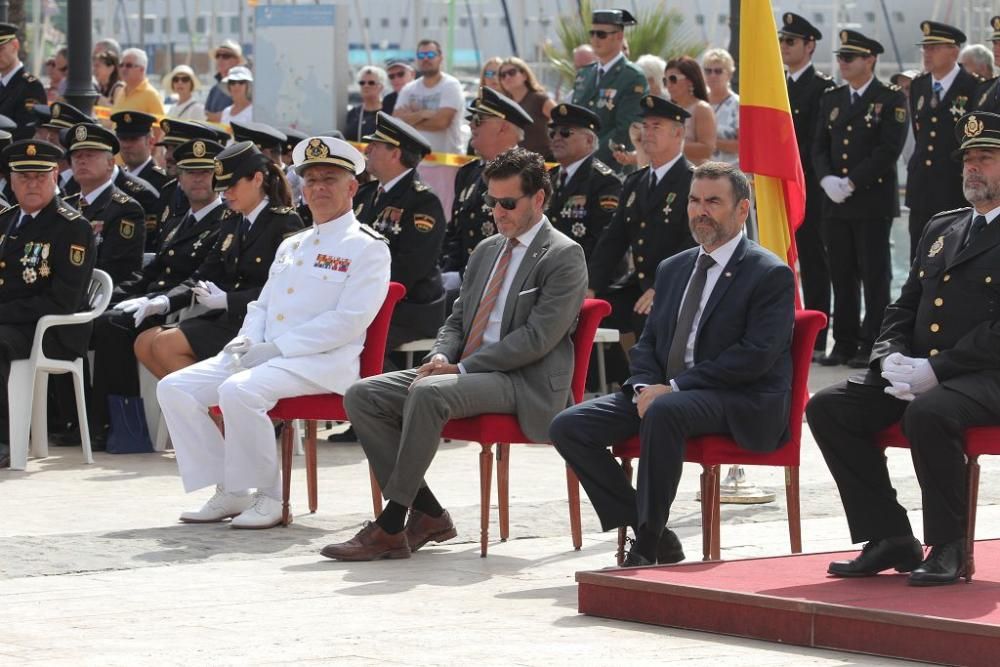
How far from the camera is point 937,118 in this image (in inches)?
487

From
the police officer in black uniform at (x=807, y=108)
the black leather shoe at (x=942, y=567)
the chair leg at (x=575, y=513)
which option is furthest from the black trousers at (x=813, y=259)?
the black leather shoe at (x=942, y=567)

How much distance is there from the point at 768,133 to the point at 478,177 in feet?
12.6

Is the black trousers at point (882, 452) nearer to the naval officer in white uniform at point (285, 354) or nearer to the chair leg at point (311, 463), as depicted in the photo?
the naval officer in white uniform at point (285, 354)

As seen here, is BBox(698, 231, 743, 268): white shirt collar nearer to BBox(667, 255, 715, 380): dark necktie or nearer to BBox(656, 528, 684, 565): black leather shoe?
BBox(667, 255, 715, 380): dark necktie

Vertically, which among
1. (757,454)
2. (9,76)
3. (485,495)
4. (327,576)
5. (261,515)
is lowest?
(327,576)

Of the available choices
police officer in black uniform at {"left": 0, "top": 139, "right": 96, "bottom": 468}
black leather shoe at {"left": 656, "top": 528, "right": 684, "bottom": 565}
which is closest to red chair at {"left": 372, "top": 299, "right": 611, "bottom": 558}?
black leather shoe at {"left": 656, "top": 528, "right": 684, "bottom": 565}

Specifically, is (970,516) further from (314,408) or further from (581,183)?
(581,183)

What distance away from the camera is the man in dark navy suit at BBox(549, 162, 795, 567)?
687 centimetres

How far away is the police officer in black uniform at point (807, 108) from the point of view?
13430 millimetres

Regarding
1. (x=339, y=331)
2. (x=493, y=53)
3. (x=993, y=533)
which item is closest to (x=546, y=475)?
(x=339, y=331)

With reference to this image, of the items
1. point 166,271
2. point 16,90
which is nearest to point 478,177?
point 166,271

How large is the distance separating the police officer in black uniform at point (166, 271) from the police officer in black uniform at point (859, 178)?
4.29 m

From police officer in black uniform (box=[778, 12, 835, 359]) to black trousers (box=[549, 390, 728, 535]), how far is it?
20.4 feet

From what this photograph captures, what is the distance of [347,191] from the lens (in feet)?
28.7
